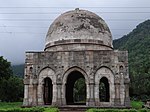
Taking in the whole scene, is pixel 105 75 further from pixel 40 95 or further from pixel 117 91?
pixel 40 95

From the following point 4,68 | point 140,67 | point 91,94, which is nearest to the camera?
point 91,94

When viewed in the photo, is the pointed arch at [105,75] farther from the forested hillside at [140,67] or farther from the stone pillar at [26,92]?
the forested hillside at [140,67]

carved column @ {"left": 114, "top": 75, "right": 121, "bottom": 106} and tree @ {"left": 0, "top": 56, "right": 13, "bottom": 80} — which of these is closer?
carved column @ {"left": 114, "top": 75, "right": 121, "bottom": 106}

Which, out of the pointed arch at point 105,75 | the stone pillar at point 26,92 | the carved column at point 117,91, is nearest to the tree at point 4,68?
the stone pillar at point 26,92

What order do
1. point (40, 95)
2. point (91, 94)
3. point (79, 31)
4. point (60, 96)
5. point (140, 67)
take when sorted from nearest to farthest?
point (91, 94) → point (60, 96) → point (40, 95) → point (79, 31) → point (140, 67)

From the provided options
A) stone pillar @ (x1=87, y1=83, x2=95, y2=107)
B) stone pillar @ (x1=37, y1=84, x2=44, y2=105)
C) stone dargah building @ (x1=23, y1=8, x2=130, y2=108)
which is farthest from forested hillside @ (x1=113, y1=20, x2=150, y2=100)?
stone pillar @ (x1=37, y1=84, x2=44, y2=105)

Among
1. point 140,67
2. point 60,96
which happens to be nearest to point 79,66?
point 60,96

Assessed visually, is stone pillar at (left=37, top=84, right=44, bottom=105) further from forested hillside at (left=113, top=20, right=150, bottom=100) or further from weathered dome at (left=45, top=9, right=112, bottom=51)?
forested hillside at (left=113, top=20, right=150, bottom=100)

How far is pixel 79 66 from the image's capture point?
67.4ft

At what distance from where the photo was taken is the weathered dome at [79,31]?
2181 centimetres

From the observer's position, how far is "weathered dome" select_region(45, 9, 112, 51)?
21812 mm

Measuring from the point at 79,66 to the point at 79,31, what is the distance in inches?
121

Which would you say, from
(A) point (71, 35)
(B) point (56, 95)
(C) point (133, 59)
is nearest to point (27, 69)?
(B) point (56, 95)

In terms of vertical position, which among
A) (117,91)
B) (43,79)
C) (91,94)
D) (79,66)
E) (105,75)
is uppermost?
(79,66)
